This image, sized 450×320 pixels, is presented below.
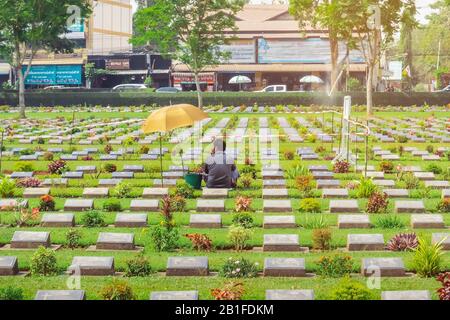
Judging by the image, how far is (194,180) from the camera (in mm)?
17219

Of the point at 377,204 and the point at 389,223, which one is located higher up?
the point at 377,204

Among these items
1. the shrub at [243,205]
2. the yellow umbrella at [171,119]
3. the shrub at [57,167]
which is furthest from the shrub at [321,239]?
the shrub at [57,167]

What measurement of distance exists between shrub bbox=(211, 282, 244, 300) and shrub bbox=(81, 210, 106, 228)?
478 centimetres

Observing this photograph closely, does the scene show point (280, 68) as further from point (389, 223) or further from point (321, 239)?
point (321, 239)

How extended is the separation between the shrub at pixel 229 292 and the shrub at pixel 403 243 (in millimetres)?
3438

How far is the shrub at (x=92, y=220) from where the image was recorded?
13.9m

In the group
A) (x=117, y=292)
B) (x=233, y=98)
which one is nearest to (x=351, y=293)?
(x=117, y=292)

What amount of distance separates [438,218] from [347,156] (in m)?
7.36

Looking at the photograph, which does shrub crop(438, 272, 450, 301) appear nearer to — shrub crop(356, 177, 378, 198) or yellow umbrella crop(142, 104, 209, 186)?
shrub crop(356, 177, 378, 198)

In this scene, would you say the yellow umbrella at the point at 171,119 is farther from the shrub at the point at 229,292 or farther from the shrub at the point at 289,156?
the shrub at the point at 229,292

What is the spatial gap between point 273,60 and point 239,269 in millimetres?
51626

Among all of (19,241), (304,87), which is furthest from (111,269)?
(304,87)

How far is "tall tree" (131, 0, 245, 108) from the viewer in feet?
141

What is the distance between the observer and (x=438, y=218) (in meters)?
13.6
